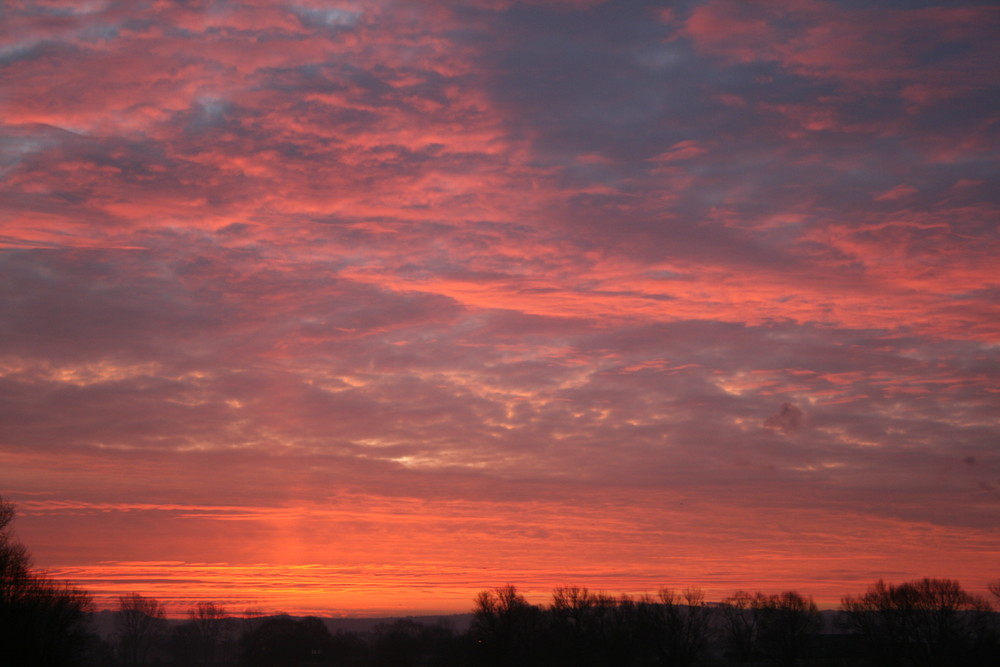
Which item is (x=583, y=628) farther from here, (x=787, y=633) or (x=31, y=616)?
(x=31, y=616)

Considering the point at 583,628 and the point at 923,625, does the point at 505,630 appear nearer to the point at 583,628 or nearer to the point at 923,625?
the point at 583,628

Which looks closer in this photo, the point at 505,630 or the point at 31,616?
the point at 31,616

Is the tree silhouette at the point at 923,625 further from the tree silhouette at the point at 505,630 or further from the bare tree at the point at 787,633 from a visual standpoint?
the tree silhouette at the point at 505,630

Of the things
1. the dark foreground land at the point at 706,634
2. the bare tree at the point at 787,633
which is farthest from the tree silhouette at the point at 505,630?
the bare tree at the point at 787,633

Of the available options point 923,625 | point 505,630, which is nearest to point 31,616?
point 505,630

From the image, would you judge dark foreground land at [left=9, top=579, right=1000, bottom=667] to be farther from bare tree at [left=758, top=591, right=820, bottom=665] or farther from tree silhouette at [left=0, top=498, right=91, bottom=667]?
tree silhouette at [left=0, top=498, right=91, bottom=667]

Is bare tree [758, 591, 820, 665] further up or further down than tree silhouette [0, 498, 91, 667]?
further down

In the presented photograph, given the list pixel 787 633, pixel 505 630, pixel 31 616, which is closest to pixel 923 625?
pixel 787 633

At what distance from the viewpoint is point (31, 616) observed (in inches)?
2980

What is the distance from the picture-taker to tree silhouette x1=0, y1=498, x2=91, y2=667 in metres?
71.2

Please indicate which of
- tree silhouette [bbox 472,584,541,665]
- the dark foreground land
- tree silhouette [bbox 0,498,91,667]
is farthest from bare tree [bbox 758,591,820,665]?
tree silhouette [bbox 0,498,91,667]

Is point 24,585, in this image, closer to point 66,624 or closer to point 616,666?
point 66,624

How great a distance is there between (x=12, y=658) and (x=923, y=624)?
501 ft

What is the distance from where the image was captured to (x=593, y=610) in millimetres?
184875
